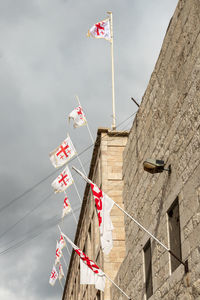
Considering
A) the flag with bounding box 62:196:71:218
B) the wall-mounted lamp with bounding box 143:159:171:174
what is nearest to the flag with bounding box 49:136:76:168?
the flag with bounding box 62:196:71:218

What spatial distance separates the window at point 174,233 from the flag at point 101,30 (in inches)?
603

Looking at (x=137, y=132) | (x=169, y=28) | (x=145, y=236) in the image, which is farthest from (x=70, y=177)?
(x=169, y=28)

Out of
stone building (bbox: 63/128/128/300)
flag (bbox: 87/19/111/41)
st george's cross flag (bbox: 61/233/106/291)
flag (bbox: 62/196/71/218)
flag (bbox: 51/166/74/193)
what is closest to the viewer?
st george's cross flag (bbox: 61/233/106/291)

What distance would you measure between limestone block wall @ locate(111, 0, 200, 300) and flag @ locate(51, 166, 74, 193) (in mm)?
8635

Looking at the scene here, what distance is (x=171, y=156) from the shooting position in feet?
37.6

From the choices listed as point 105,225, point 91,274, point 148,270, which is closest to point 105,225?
point 105,225

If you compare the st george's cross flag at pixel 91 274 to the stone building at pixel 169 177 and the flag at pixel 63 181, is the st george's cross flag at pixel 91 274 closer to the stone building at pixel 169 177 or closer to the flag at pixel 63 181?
the stone building at pixel 169 177

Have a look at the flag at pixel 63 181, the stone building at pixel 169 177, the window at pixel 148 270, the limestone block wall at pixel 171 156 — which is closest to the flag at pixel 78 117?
the flag at pixel 63 181

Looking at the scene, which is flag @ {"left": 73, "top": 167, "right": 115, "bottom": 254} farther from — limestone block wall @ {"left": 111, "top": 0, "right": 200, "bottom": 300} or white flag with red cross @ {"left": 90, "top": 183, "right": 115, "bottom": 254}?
limestone block wall @ {"left": 111, "top": 0, "right": 200, "bottom": 300}

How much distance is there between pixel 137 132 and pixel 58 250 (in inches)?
604

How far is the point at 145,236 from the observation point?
13406mm

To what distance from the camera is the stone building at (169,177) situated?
10.1m

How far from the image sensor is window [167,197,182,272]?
10.8 meters

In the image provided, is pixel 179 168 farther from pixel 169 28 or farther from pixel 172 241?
pixel 169 28
